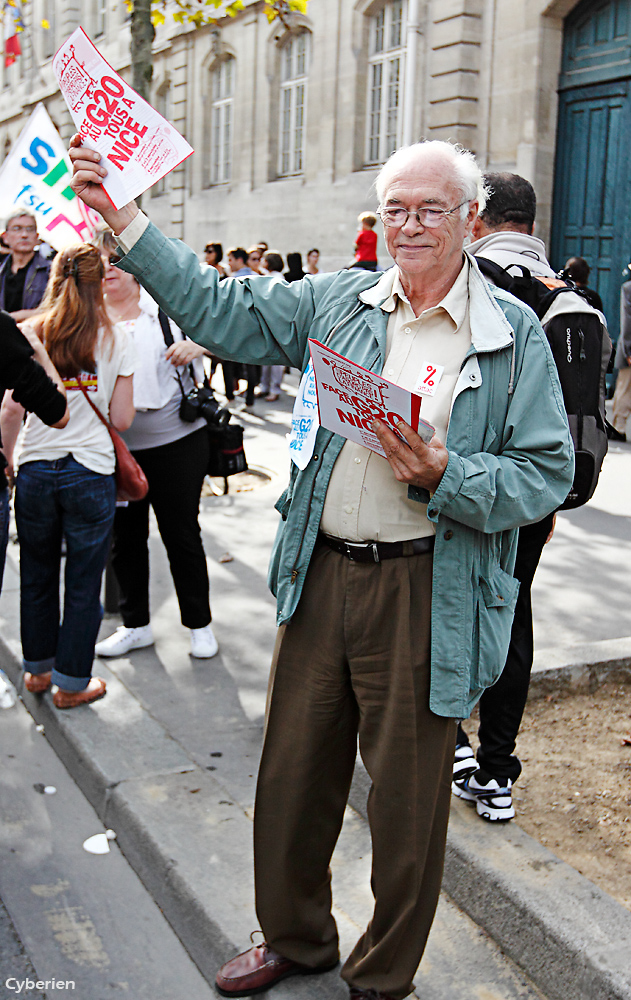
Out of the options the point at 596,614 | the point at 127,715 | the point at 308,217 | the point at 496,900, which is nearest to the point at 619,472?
the point at 596,614

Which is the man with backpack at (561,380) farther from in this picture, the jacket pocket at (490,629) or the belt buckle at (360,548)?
the belt buckle at (360,548)

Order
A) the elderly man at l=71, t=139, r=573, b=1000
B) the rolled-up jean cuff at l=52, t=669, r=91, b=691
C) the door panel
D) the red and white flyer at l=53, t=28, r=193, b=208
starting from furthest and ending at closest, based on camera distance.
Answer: the door panel → the rolled-up jean cuff at l=52, t=669, r=91, b=691 → the elderly man at l=71, t=139, r=573, b=1000 → the red and white flyer at l=53, t=28, r=193, b=208

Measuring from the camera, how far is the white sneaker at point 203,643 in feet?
16.0

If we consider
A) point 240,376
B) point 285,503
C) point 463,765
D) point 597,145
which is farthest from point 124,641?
point 597,145

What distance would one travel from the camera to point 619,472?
30.4 ft

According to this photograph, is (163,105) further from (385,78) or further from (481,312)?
(481,312)

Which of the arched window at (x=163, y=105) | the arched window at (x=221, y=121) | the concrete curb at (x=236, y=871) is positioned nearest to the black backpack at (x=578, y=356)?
the concrete curb at (x=236, y=871)

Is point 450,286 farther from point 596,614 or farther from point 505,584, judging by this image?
point 596,614

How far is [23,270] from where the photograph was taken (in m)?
6.88

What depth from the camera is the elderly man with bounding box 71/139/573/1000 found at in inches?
91.0

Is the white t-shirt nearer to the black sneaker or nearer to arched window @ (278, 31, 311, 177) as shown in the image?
the black sneaker

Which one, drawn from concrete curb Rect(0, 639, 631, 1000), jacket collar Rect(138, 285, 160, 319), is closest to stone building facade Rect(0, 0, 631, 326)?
Result: jacket collar Rect(138, 285, 160, 319)

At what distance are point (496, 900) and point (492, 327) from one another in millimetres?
1621

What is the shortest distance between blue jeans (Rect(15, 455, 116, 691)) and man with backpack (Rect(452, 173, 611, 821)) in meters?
1.75
